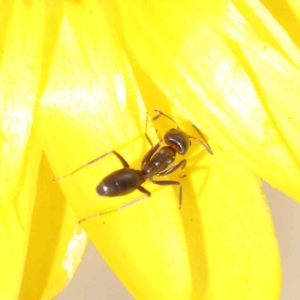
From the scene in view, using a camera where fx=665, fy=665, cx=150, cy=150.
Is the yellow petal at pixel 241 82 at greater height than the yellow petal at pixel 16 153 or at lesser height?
lesser

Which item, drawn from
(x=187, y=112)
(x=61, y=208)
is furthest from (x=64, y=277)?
(x=187, y=112)

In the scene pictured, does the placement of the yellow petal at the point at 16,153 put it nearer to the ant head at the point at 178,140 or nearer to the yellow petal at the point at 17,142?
the yellow petal at the point at 17,142

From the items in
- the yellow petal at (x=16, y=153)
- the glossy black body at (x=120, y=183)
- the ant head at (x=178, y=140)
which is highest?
the yellow petal at (x=16, y=153)

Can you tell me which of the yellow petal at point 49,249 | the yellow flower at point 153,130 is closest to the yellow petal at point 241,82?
the yellow flower at point 153,130

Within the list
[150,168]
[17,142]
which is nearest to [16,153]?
[17,142]

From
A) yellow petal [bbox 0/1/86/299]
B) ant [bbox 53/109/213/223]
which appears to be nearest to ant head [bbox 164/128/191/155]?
ant [bbox 53/109/213/223]

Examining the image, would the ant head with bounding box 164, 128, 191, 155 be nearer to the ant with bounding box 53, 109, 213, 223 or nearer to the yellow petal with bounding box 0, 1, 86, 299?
the ant with bounding box 53, 109, 213, 223

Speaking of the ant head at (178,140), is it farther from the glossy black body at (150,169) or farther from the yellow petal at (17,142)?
the yellow petal at (17,142)
